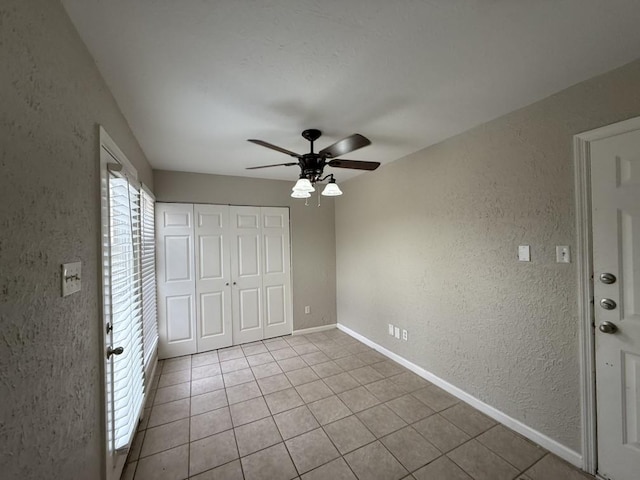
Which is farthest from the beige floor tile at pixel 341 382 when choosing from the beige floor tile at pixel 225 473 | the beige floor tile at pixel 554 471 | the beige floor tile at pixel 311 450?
Answer: the beige floor tile at pixel 554 471

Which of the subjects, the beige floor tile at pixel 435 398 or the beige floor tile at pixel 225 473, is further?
the beige floor tile at pixel 435 398

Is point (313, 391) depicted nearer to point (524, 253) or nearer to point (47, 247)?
point (524, 253)

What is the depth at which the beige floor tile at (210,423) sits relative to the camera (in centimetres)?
199

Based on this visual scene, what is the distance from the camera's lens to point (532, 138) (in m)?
1.82

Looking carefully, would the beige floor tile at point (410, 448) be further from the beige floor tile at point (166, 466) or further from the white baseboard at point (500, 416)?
the beige floor tile at point (166, 466)

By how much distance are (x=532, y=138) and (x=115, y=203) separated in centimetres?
283

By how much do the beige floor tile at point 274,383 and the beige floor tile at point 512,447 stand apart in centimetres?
169

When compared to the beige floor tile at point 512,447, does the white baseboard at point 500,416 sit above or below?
Result: above

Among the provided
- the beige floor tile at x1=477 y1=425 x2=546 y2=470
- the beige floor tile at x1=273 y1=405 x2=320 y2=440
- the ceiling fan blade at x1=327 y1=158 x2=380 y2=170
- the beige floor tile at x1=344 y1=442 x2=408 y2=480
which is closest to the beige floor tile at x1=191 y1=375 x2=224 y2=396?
the beige floor tile at x1=273 y1=405 x2=320 y2=440

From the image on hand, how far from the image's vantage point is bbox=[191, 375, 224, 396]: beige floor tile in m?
2.55

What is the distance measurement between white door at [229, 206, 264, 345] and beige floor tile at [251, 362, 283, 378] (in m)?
0.78

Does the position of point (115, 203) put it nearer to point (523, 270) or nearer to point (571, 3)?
point (571, 3)

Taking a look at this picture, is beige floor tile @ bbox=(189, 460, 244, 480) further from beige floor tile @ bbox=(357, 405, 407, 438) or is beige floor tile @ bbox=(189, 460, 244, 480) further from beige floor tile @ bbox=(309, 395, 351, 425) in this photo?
beige floor tile @ bbox=(357, 405, 407, 438)

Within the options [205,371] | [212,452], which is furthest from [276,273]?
[212,452]
